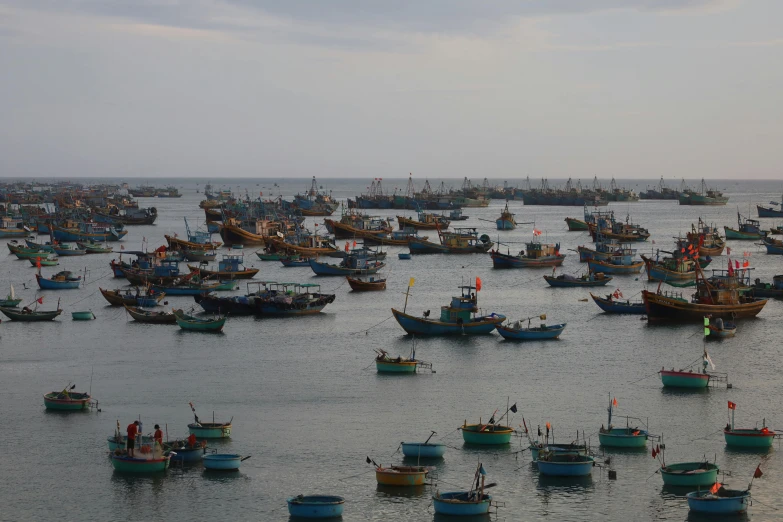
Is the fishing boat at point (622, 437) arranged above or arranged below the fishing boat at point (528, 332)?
below

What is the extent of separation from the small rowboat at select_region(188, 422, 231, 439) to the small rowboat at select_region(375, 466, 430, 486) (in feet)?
26.0

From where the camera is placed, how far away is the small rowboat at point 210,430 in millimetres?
41594

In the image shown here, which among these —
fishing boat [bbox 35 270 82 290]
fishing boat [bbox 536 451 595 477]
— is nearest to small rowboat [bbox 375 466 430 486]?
fishing boat [bbox 536 451 595 477]

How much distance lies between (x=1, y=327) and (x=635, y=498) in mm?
49429

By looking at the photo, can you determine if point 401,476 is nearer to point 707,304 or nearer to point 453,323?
point 453,323

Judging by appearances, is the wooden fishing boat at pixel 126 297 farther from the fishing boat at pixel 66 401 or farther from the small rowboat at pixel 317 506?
the small rowboat at pixel 317 506

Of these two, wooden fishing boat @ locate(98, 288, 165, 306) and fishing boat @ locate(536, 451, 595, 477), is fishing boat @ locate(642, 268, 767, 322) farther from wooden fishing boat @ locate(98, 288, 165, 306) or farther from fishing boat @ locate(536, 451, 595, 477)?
wooden fishing boat @ locate(98, 288, 165, 306)

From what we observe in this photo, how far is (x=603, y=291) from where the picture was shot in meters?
91.2

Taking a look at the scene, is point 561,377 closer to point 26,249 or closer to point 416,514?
point 416,514

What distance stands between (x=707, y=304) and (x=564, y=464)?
38441 mm

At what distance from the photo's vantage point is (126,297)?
81.3m

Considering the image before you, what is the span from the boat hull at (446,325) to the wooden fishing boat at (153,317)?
1647cm

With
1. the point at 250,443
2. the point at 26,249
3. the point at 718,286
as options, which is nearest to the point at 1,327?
the point at 250,443

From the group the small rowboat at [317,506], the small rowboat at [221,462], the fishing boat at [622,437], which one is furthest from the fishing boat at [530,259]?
the small rowboat at [317,506]
